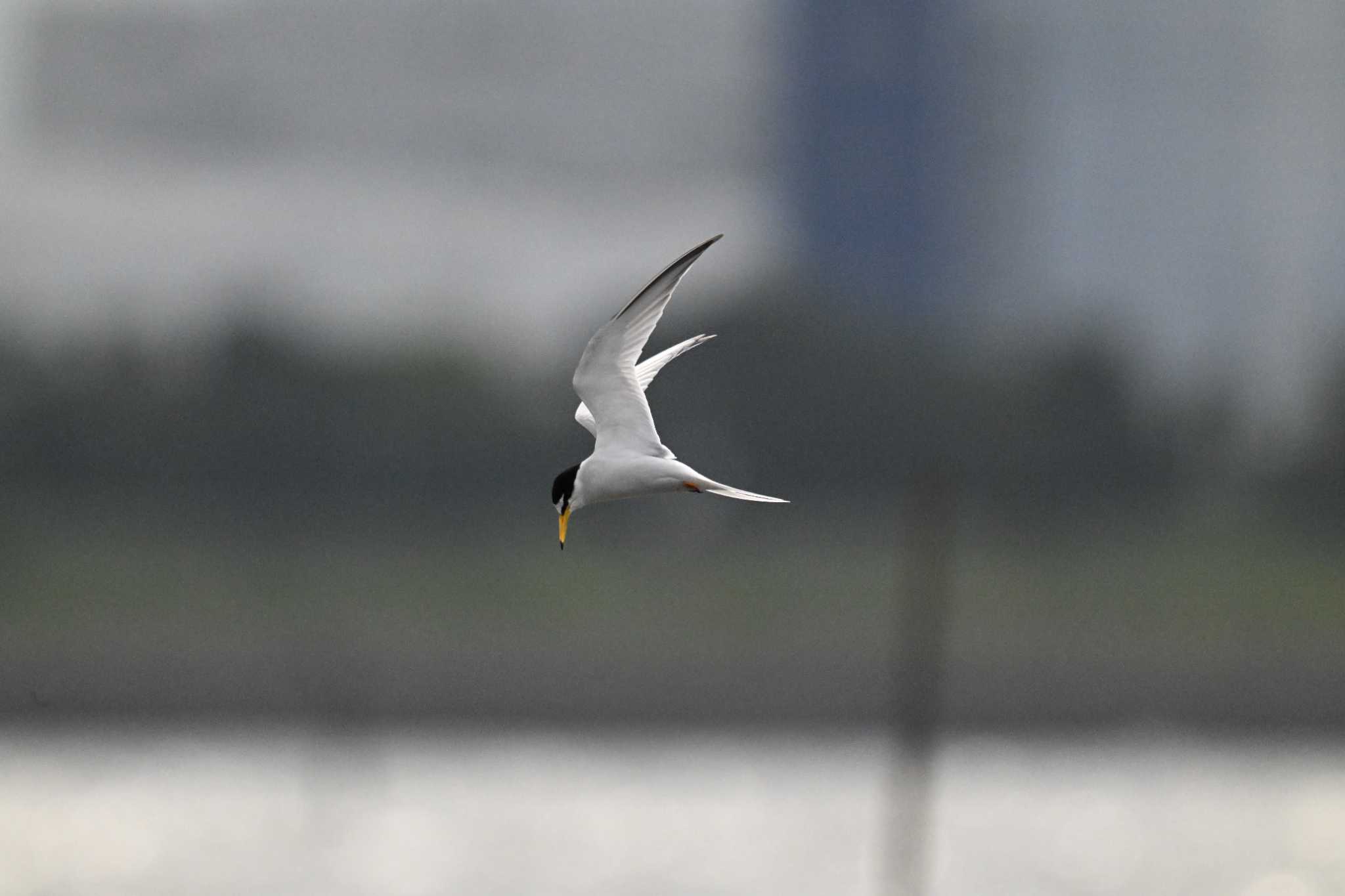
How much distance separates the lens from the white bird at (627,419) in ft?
8.32

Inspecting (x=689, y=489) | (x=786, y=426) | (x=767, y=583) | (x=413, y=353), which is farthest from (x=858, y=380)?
(x=689, y=489)

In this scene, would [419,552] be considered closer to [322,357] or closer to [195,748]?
[322,357]

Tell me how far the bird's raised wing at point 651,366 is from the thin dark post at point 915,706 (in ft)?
38.7

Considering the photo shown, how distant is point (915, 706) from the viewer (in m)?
21.7

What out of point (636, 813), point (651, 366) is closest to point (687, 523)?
point (636, 813)

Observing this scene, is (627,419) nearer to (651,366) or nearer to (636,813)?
(651,366)

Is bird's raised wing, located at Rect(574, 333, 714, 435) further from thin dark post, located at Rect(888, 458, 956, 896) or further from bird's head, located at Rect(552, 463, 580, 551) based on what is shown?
thin dark post, located at Rect(888, 458, 956, 896)

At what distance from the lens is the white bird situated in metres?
2.54

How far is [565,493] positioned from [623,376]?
29cm

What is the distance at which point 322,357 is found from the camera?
34.6 meters

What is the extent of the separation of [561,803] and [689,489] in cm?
2332

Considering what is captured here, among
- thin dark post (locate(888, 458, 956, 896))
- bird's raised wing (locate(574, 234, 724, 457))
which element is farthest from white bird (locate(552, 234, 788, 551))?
thin dark post (locate(888, 458, 956, 896))

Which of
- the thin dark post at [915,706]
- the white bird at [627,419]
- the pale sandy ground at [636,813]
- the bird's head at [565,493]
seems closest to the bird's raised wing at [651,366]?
the white bird at [627,419]

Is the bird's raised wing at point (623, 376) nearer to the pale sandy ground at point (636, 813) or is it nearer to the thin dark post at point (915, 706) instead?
the thin dark post at point (915, 706)
